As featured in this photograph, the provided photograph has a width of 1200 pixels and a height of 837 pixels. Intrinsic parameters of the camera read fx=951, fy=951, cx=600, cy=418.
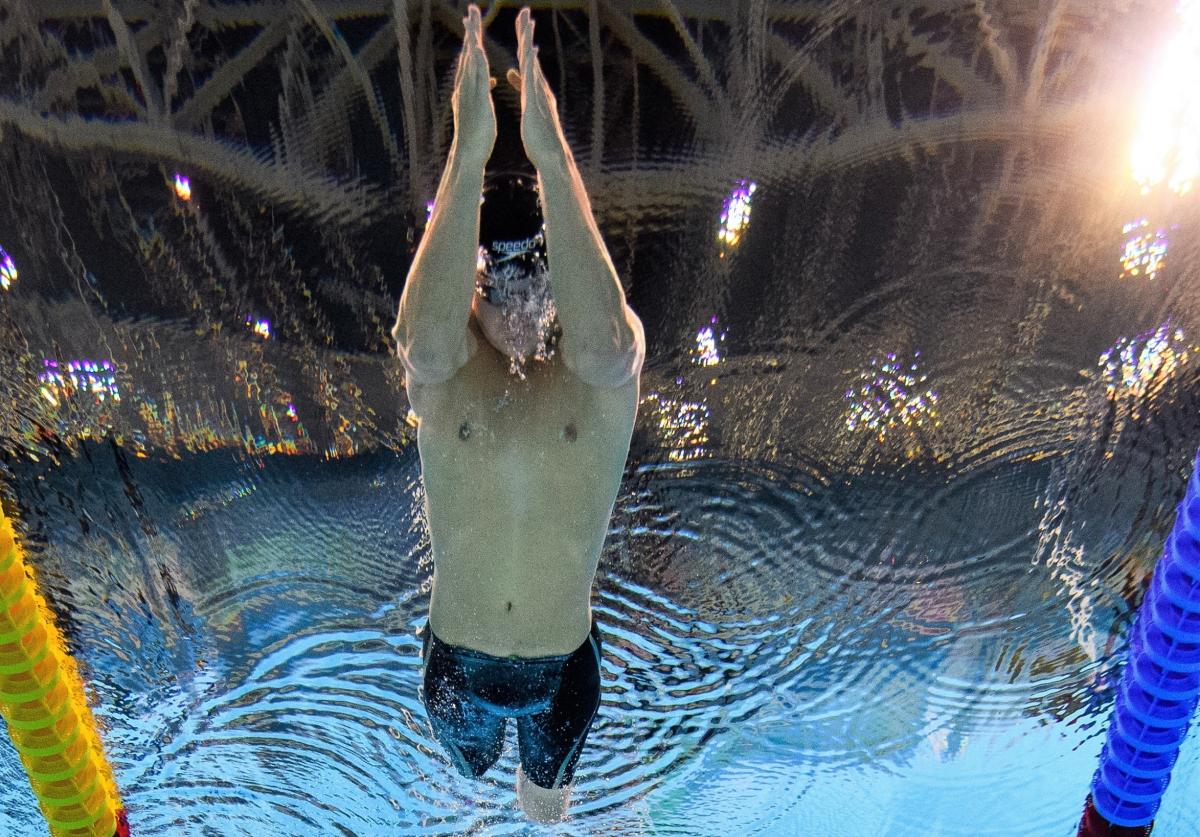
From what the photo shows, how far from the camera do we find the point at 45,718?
2.67m

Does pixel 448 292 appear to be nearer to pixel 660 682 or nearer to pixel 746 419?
pixel 746 419

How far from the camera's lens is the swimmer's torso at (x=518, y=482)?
1914 mm

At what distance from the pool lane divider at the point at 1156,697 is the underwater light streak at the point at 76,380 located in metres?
3.04

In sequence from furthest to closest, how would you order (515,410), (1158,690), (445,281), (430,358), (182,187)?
(1158,690), (182,187), (515,410), (430,358), (445,281)

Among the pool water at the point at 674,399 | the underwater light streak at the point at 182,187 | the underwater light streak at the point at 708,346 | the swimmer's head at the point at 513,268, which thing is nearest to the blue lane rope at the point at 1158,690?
the pool water at the point at 674,399

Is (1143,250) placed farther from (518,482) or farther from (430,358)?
(430,358)

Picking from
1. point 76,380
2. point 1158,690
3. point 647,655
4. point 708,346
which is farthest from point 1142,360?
point 76,380

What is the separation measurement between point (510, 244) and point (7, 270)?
1.59 metres

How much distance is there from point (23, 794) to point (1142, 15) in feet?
15.6

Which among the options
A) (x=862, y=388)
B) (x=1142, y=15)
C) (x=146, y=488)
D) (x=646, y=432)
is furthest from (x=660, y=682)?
(x=1142, y=15)

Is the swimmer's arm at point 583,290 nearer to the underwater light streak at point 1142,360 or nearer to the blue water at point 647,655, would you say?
the blue water at point 647,655

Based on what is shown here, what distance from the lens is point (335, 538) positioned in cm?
321

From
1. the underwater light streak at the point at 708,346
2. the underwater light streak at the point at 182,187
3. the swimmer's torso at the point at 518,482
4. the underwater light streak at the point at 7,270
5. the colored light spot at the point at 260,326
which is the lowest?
the swimmer's torso at the point at 518,482

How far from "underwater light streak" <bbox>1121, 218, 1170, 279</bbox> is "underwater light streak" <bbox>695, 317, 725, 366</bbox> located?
1146 mm
